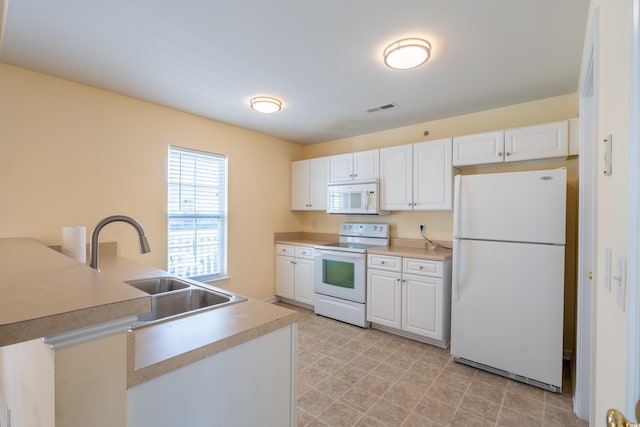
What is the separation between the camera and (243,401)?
1.09 meters

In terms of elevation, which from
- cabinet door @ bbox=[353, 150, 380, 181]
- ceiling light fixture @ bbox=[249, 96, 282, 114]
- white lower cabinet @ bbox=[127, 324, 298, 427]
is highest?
ceiling light fixture @ bbox=[249, 96, 282, 114]

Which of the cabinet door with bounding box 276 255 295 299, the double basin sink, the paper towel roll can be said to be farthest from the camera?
the cabinet door with bounding box 276 255 295 299

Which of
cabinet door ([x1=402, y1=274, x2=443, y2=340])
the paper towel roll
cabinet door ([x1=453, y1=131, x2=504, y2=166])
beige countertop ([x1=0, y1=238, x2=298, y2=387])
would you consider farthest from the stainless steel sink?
cabinet door ([x1=453, y1=131, x2=504, y2=166])

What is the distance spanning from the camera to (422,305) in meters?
2.95

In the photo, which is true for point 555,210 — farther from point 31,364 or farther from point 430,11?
point 31,364

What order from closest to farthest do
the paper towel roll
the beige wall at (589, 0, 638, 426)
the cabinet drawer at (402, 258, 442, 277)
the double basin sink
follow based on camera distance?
the beige wall at (589, 0, 638, 426) → the double basin sink → the paper towel roll → the cabinet drawer at (402, 258, 442, 277)

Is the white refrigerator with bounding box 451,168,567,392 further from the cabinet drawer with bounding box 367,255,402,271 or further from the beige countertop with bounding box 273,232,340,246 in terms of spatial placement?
the beige countertop with bounding box 273,232,340,246

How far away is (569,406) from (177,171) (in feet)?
13.4

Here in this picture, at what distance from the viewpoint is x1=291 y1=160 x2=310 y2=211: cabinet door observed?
4434mm

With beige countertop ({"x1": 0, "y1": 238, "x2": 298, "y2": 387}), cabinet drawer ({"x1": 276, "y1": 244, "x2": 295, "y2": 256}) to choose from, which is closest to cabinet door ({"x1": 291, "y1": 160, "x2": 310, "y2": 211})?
cabinet drawer ({"x1": 276, "y1": 244, "x2": 295, "y2": 256})

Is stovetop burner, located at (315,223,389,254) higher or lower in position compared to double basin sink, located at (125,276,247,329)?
higher

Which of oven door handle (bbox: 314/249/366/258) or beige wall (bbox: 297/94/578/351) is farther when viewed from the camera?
oven door handle (bbox: 314/249/366/258)

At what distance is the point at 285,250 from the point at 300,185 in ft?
3.42

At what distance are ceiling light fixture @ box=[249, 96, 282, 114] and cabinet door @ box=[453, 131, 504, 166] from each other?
1.91 metres
